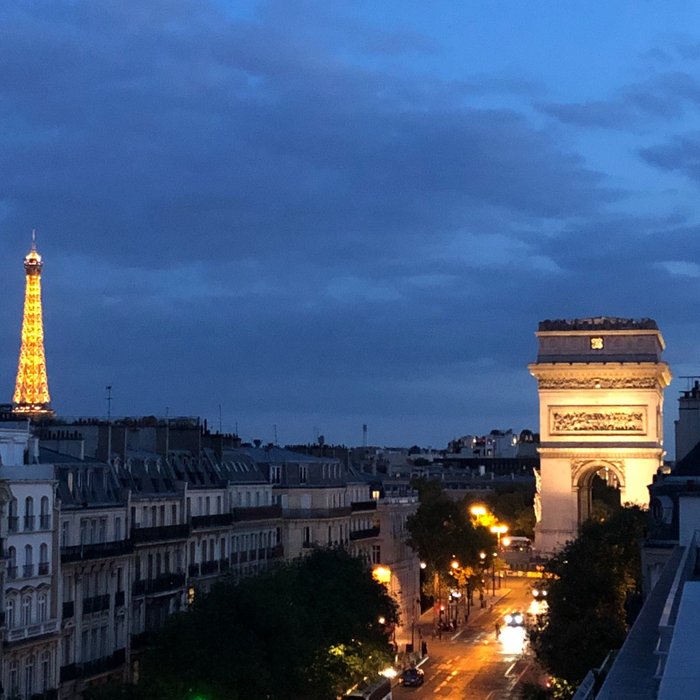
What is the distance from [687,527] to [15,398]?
60.7m

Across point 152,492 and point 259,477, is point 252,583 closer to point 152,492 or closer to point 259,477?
point 152,492

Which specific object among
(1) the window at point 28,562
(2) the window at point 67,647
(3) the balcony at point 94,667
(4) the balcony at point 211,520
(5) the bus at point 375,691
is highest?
(4) the balcony at point 211,520

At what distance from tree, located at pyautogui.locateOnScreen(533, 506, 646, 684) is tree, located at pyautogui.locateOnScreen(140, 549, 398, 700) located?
4.95 metres

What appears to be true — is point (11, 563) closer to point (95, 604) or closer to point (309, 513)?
point (95, 604)

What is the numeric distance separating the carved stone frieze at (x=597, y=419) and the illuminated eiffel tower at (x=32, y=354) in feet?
92.7

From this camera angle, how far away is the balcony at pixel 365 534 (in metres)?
67.6

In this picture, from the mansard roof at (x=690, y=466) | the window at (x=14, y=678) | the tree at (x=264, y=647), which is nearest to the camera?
the window at (x=14, y=678)

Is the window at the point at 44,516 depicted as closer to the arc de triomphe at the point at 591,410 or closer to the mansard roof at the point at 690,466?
the mansard roof at the point at 690,466

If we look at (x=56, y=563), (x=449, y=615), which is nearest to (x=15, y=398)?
(x=449, y=615)

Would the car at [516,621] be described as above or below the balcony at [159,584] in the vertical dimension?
below

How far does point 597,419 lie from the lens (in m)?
97.7

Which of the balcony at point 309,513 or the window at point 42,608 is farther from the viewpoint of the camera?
the balcony at point 309,513

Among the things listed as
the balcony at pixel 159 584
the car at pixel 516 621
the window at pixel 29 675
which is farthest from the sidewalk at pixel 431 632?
the window at pixel 29 675

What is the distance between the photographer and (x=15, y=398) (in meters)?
93.2
